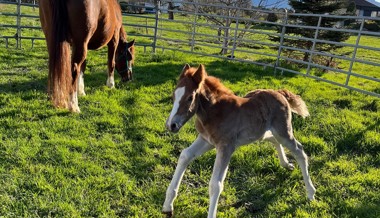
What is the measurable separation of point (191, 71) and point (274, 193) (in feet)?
5.56

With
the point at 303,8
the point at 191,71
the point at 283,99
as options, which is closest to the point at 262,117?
the point at 283,99

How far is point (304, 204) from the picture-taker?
3496mm

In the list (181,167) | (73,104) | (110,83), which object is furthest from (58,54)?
(181,167)

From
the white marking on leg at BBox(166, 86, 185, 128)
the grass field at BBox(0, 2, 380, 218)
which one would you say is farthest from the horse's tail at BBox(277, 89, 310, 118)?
the white marking on leg at BBox(166, 86, 185, 128)

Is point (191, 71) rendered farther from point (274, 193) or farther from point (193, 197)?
point (274, 193)

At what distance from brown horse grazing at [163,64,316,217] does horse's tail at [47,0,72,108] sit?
2279mm

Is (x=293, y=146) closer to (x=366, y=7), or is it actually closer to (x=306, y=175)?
(x=306, y=175)

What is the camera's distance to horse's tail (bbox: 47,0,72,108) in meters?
4.57

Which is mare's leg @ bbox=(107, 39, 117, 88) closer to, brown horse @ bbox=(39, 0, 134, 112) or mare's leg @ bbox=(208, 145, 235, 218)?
brown horse @ bbox=(39, 0, 134, 112)

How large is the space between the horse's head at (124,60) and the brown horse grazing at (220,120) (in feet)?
13.3

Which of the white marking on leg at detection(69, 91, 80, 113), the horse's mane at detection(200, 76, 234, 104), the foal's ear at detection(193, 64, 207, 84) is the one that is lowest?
the white marking on leg at detection(69, 91, 80, 113)

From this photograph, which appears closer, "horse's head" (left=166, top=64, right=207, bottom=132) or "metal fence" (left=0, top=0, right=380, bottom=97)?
"horse's head" (left=166, top=64, right=207, bottom=132)

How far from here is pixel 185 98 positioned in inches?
108

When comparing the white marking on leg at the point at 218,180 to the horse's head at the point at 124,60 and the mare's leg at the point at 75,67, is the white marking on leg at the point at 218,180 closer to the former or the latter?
the mare's leg at the point at 75,67
